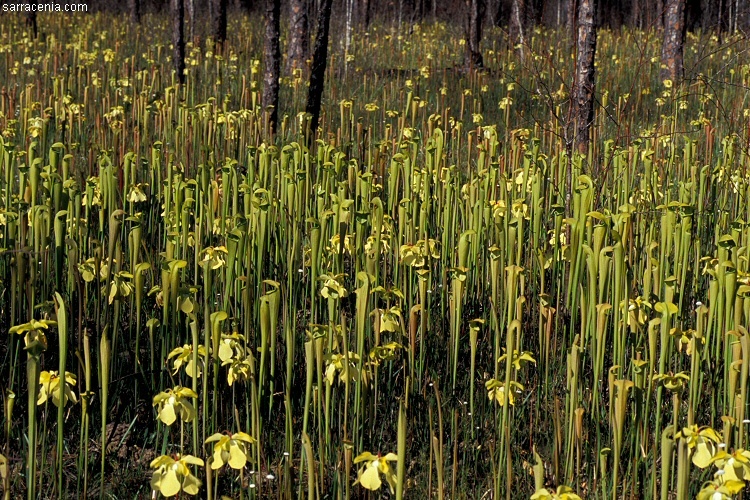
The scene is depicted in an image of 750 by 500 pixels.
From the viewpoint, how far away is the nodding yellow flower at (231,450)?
1.43 m

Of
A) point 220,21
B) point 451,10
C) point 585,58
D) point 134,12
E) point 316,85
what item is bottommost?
point 316,85

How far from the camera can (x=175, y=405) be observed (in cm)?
158

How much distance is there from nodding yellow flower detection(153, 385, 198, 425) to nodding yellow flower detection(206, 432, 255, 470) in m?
0.14

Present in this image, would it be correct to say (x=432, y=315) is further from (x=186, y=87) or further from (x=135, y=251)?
(x=186, y=87)

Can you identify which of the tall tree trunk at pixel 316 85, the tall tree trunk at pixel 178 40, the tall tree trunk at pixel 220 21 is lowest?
the tall tree trunk at pixel 316 85

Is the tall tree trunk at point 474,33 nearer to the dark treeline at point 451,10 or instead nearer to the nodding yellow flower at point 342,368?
the dark treeline at point 451,10

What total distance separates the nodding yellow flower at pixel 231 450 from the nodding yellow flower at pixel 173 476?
0.04 meters

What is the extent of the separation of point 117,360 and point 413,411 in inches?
30.7

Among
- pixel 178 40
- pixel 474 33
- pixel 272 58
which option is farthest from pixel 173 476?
pixel 474 33

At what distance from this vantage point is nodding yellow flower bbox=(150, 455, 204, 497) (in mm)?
1377

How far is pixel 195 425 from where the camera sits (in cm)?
175

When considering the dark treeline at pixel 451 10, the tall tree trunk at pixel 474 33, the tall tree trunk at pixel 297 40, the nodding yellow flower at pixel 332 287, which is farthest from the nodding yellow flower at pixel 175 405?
the dark treeline at pixel 451 10

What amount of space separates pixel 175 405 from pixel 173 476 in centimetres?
22

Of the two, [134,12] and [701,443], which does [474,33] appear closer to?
[134,12]
